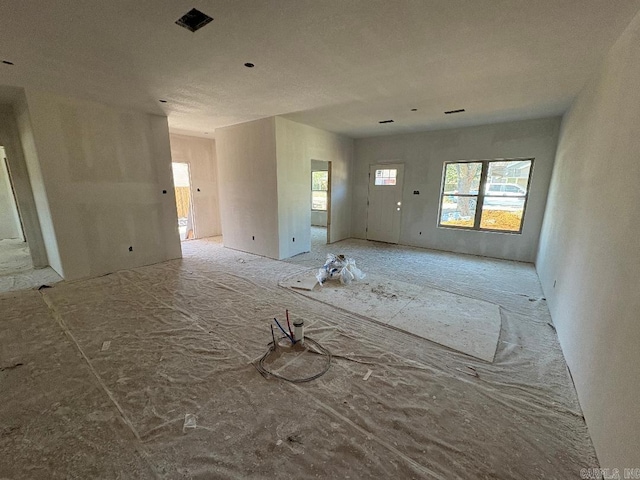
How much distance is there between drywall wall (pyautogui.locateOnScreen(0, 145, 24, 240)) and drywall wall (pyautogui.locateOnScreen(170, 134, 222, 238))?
4.18m

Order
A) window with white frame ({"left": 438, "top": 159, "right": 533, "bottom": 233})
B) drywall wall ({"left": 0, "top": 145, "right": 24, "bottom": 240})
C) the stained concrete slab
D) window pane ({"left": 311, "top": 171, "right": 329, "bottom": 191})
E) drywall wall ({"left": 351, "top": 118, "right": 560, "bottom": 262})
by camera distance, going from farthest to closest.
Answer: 1. window pane ({"left": 311, "top": 171, "right": 329, "bottom": 191})
2. drywall wall ({"left": 0, "top": 145, "right": 24, "bottom": 240})
3. window with white frame ({"left": 438, "top": 159, "right": 533, "bottom": 233})
4. drywall wall ({"left": 351, "top": 118, "right": 560, "bottom": 262})
5. the stained concrete slab

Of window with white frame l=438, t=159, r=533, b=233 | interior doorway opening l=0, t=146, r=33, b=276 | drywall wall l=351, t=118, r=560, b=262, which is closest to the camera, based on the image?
drywall wall l=351, t=118, r=560, b=262

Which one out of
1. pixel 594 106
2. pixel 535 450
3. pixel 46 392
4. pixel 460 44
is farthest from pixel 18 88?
pixel 594 106

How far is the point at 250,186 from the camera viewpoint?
546 centimetres

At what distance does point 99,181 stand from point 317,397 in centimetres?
473

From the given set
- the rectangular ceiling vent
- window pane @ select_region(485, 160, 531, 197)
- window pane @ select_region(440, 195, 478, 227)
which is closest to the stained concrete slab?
window pane @ select_region(440, 195, 478, 227)

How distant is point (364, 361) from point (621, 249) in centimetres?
192

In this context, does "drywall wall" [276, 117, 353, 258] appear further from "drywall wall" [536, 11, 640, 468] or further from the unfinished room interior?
"drywall wall" [536, 11, 640, 468]

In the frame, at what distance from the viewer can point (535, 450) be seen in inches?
58.1

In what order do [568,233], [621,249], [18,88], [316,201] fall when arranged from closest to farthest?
[621,249] < [568,233] < [18,88] < [316,201]

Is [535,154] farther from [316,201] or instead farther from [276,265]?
[316,201]

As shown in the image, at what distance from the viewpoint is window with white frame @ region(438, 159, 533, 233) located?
516 centimetres

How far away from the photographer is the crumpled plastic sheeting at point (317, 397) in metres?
1.42

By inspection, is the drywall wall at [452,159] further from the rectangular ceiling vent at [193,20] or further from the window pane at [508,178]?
the rectangular ceiling vent at [193,20]
